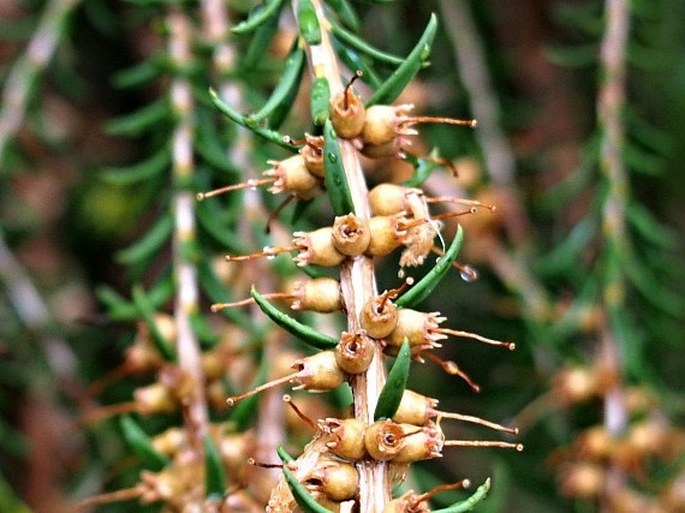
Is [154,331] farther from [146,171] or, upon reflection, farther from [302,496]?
[302,496]

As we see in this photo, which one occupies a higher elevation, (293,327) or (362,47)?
(362,47)

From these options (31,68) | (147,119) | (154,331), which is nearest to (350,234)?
(154,331)

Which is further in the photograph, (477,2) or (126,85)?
(477,2)

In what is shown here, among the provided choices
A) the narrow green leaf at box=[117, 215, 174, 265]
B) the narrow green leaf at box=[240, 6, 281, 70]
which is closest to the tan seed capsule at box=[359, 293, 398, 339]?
the narrow green leaf at box=[240, 6, 281, 70]

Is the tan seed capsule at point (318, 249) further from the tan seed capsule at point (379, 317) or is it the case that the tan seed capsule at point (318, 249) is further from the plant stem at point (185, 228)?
the plant stem at point (185, 228)

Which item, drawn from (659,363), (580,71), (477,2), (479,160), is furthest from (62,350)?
(580,71)

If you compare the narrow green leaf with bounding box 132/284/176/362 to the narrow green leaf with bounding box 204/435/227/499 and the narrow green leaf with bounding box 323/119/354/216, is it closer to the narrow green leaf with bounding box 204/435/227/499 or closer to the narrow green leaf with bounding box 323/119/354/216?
the narrow green leaf with bounding box 204/435/227/499

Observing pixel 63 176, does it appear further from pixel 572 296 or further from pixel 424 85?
pixel 572 296
